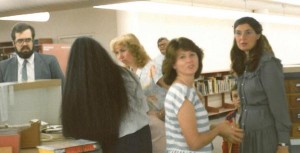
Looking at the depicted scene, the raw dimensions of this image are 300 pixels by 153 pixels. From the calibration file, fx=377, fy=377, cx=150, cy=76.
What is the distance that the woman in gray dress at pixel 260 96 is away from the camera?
6.59 feet

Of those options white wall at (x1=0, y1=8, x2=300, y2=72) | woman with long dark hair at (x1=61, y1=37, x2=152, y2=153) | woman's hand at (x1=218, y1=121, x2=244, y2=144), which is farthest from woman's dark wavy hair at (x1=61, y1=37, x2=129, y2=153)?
white wall at (x1=0, y1=8, x2=300, y2=72)

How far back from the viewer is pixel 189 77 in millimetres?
1810

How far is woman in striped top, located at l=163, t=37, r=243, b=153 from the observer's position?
170 centimetres

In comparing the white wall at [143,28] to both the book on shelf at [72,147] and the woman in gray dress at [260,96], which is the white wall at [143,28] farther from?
the book on shelf at [72,147]

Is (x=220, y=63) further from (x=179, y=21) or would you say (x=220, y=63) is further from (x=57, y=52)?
(x=57, y=52)

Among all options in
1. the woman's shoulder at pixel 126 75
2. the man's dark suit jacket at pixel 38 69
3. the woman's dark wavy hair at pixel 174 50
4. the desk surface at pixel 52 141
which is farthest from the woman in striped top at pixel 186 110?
the man's dark suit jacket at pixel 38 69

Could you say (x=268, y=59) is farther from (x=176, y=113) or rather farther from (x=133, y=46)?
(x=133, y=46)

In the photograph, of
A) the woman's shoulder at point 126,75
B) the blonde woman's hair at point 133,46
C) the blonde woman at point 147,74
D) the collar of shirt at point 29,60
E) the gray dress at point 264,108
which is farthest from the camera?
the collar of shirt at point 29,60

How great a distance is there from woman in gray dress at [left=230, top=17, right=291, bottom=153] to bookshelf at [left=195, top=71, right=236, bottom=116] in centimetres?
576

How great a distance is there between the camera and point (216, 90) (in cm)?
840

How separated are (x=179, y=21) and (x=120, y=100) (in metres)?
6.57

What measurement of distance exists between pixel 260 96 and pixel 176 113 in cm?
60

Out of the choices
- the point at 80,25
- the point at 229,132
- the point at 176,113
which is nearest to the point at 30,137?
the point at 176,113

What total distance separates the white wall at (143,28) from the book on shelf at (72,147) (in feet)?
12.8
